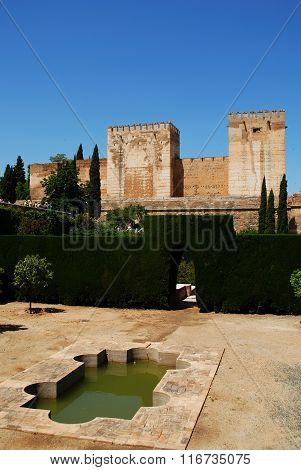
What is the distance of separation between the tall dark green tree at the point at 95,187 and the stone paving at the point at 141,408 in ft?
86.9

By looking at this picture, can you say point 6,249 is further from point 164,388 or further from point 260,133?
point 260,133

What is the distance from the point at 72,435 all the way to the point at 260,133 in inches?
1289

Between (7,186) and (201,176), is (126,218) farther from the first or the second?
(7,186)

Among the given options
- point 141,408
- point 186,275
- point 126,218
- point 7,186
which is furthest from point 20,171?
point 141,408

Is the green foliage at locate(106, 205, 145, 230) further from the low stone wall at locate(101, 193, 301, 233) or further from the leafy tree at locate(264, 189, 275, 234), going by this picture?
the leafy tree at locate(264, 189, 275, 234)

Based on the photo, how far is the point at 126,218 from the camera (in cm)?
3098

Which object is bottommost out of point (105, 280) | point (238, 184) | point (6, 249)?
point (105, 280)

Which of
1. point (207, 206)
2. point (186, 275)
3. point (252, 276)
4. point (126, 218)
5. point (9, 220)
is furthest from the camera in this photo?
point (207, 206)

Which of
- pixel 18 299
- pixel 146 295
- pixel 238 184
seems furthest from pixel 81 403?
pixel 238 184

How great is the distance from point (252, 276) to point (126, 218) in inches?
736
